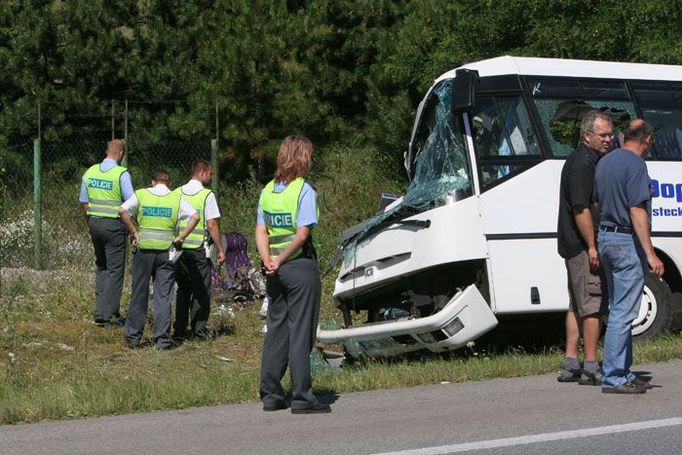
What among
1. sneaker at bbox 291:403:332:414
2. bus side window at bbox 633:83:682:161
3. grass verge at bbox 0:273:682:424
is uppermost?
bus side window at bbox 633:83:682:161

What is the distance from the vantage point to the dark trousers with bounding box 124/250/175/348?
39.4 ft

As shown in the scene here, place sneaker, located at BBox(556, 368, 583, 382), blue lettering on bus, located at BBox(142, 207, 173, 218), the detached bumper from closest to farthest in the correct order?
sneaker, located at BBox(556, 368, 583, 382), the detached bumper, blue lettering on bus, located at BBox(142, 207, 173, 218)

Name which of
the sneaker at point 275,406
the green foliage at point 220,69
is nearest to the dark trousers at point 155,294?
→ the sneaker at point 275,406

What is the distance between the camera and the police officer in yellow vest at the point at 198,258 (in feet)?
40.5

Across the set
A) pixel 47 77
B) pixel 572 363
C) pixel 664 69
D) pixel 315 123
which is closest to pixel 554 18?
pixel 664 69

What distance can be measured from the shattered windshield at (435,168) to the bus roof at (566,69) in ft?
1.13

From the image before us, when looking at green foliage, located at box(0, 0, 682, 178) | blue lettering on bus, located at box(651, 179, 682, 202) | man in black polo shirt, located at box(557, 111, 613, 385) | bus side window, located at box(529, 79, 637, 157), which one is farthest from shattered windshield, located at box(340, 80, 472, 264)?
Result: green foliage, located at box(0, 0, 682, 178)

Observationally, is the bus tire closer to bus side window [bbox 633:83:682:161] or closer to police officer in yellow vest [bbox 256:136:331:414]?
bus side window [bbox 633:83:682:161]

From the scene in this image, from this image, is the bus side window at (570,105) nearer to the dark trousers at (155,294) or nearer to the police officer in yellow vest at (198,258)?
the police officer in yellow vest at (198,258)

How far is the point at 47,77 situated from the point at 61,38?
0.72m

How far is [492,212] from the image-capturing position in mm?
10289

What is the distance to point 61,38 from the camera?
68.1 ft

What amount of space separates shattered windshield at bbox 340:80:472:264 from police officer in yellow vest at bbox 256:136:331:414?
2616 mm

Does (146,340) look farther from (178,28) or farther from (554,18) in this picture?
(178,28)
